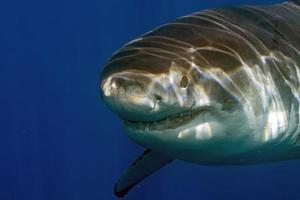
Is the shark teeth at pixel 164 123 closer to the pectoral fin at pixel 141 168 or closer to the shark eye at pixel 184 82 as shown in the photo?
the shark eye at pixel 184 82

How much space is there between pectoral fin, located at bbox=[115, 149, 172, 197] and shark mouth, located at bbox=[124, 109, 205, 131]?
1637mm

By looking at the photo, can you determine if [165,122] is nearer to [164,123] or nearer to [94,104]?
[164,123]

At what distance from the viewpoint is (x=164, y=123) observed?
268 centimetres

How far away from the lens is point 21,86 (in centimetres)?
4306

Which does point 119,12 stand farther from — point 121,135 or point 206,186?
point 206,186

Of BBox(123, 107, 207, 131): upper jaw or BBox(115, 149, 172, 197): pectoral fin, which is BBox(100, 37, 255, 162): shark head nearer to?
BBox(123, 107, 207, 131): upper jaw

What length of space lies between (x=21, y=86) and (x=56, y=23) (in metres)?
16.0

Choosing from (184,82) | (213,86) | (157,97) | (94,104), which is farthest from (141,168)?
(94,104)

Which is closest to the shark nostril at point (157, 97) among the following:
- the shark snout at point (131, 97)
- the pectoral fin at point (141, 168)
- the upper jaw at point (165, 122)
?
the shark snout at point (131, 97)

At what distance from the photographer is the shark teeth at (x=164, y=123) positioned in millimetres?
2676

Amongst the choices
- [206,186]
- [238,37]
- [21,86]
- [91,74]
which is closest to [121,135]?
[91,74]

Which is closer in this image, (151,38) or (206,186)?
(151,38)

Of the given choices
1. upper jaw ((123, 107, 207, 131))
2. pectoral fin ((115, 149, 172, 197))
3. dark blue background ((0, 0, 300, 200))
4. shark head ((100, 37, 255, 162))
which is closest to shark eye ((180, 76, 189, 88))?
shark head ((100, 37, 255, 162))

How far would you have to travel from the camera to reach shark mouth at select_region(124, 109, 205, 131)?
267 cm
